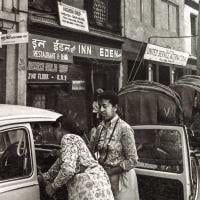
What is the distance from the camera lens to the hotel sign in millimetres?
10578

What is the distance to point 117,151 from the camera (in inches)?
185

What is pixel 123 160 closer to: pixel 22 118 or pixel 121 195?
pixel 121 195

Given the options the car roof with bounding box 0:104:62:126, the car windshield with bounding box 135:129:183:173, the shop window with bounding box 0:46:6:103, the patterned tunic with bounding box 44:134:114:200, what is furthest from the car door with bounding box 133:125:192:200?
the shop window with bounding box 0:46:6:103

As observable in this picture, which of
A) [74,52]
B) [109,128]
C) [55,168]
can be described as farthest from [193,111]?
[55,168]

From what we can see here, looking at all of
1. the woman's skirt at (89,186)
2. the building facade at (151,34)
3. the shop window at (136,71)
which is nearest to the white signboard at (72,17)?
the building facade at (151,34)

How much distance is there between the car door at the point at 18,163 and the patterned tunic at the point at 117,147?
3.40 feet

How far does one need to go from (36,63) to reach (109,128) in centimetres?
627

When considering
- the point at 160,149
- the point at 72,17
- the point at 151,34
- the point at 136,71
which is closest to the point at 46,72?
the point at 72,17

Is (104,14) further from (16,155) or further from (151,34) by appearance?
(16,155)

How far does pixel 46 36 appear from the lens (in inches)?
433

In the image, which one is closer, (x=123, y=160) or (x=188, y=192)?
(x=123, y=160)

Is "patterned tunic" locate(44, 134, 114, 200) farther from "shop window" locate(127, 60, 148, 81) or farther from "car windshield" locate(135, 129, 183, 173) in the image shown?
"shop window" locate(127, 60, 148, 81)

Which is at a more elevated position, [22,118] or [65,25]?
[65,25]

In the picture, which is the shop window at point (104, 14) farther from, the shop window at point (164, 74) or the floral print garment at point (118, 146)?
the floral print garment at point (118, 146)
